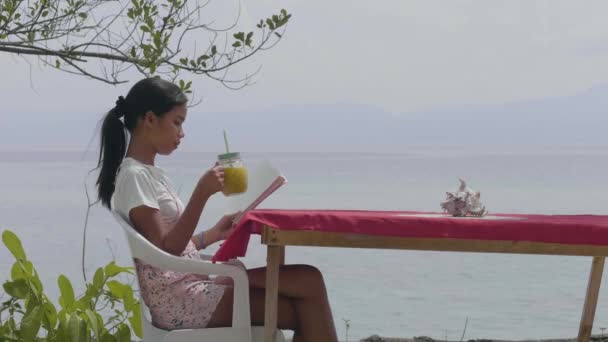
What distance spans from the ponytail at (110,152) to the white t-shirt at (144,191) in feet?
0.50

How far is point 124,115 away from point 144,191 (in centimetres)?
39

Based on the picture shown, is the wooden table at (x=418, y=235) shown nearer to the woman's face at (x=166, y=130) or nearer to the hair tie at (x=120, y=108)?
the woman's face at (x=166, y=130)

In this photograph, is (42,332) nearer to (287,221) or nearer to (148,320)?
(148,320)

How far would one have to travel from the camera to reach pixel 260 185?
12.0ft

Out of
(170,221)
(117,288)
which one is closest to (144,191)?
(170,221)

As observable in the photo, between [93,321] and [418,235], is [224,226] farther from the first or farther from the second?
[93,321]

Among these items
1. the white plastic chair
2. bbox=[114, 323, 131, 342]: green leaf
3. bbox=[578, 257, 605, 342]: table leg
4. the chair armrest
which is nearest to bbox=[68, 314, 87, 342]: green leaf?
bbox=[114, 323, 131, 342]: green leaf

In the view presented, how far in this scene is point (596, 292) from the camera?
4.64m

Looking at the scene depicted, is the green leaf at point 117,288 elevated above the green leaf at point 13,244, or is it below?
below

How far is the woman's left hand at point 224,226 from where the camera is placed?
12.6ft

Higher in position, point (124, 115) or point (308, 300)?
point (124, 115)

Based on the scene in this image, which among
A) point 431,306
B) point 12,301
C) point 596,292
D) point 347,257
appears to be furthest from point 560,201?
point 12,301

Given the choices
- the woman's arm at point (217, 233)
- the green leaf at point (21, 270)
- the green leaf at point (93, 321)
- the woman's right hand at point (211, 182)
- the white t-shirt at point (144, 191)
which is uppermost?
the woman's right hand at point (211, 182)

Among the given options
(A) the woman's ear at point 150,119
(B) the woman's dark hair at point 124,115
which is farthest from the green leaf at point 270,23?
(A) the woman's ear at point 150,119
